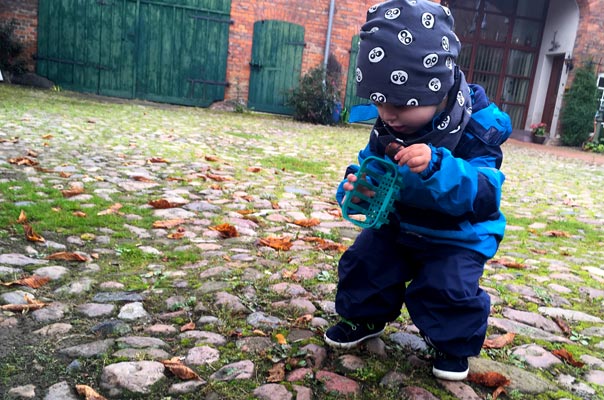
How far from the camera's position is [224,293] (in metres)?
2.34


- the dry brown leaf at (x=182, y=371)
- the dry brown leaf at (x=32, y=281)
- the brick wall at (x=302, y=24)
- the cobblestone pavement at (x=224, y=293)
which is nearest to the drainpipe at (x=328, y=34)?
the brick wall at (x=302, y=24)

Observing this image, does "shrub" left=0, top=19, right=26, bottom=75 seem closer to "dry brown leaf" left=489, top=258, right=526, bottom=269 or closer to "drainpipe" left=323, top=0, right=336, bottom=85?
"drainpipe" left=323, top=0, right=336, bottom=85

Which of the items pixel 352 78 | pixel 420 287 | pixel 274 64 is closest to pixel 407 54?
pixel 420 287

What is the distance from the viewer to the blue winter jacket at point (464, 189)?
157 centimetres

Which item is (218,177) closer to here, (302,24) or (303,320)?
(303,320)

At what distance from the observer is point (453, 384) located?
1.78 metres

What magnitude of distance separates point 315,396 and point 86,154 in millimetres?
4596

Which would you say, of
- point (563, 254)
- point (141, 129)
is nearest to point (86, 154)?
point (141, 129)

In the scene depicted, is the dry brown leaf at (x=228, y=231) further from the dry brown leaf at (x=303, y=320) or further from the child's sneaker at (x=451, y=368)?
the child's sneaker at (x=451, y=368)

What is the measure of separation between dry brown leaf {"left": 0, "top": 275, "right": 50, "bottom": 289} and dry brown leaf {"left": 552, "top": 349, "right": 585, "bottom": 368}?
2.15 m

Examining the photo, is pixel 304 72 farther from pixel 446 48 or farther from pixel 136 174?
pixel 446 48

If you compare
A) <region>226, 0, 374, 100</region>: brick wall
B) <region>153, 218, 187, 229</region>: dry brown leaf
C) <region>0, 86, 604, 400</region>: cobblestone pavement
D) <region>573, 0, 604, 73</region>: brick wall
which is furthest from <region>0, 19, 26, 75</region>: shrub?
<region>573, 0, 604, 73</region>: brick wall

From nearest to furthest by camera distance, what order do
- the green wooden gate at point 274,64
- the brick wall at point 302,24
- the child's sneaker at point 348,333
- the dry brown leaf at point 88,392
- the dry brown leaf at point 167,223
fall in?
1. the dry brown leaf at point 88,392
2. the child's sneaker at point 348,333
3. the dry brown leaf at point 167,223
4. the brick wall at point 302,24
5. the green wooden gate at point 274,64

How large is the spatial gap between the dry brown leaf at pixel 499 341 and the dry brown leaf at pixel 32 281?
1.87 m
